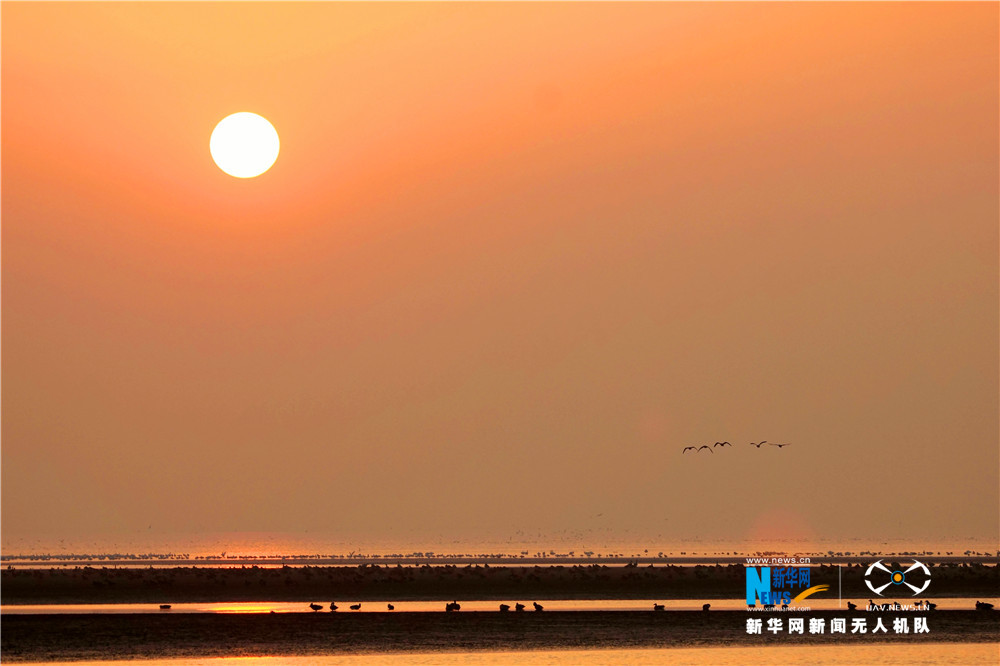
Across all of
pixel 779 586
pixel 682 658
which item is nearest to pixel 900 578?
pixel 779 586

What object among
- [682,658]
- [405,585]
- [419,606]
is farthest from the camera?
[405,585]

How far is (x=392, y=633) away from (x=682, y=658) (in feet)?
40.2

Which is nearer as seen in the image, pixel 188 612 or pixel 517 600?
pixel 188 612

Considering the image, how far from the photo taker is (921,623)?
55656 mm

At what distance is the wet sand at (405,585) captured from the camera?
229ft

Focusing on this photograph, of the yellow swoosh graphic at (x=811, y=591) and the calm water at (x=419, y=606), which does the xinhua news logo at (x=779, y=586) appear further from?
the calm water at (x=419, y=606)

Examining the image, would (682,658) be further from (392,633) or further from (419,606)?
(419,606)

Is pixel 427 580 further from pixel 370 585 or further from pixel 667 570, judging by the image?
pixel 667 570

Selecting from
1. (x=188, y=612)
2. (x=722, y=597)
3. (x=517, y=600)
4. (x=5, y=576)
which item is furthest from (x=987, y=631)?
(x=5, y=576)

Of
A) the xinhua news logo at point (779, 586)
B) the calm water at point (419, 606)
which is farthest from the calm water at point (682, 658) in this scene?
the xinhua news logo at point (779, 586)

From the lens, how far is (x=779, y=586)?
68000mm

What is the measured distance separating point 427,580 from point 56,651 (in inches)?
1371

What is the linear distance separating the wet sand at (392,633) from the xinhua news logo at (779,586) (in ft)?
18.4

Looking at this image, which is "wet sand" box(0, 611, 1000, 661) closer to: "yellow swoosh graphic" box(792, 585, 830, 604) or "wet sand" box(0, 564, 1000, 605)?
"yellow swoosh graphic" box(792, 585, 830, 604)
